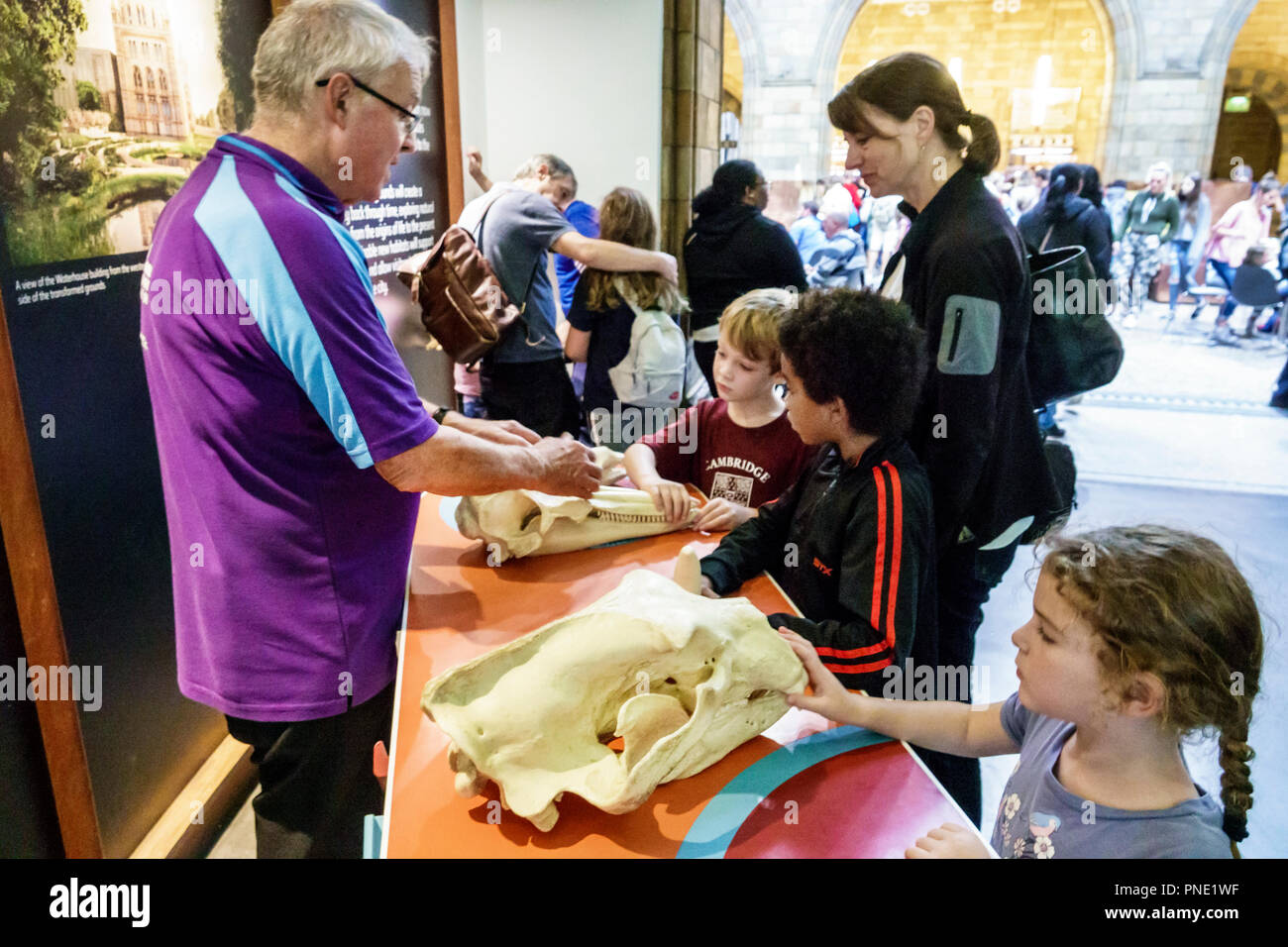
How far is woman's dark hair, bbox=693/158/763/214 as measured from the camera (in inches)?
170

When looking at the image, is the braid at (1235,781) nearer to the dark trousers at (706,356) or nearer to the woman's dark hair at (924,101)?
the woman's dark hair at (924,101)

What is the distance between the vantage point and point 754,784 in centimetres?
133

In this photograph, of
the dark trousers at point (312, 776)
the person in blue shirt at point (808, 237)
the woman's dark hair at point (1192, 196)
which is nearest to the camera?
the dark trousers at point (312, 776)

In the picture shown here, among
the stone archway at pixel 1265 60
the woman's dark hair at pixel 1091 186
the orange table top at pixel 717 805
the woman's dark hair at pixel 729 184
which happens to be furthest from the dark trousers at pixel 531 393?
the stone archway at pixel 1265 60

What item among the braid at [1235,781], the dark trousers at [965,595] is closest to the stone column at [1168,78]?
the dark trousers at [965,595]

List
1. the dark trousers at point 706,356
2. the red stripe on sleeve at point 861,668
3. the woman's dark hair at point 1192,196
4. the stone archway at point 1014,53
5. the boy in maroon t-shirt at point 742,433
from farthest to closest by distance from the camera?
the stone archway at point 1014,53
the woman's dark hair at point 1192,196
the dark trousers at point 706,356
the boy in maroon t-shirt at point 742,433
the red stripe on sleeve at point 861,668

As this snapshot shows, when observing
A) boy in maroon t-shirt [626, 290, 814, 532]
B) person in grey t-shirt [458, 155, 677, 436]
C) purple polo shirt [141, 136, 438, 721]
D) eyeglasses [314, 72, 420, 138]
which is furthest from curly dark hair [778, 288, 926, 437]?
person in grey t-shirt [458, 155, 677, 436]

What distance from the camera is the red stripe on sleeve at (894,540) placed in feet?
5.38

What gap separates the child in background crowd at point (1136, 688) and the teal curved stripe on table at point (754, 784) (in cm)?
24

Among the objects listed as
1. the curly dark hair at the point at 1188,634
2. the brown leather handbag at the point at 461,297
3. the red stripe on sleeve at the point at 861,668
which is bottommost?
the red stripe on sleeve at the point at 861,668

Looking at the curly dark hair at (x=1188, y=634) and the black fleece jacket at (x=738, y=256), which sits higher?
the black fleece jacket at (x=738, y=256)

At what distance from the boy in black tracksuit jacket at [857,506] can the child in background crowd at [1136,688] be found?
0.99ft

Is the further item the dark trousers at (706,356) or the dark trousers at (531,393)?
the dark trousers at (706,356)

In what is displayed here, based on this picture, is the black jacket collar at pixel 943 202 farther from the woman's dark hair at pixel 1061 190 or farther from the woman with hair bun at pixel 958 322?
the woman's dark hair at pixel 1061 190
